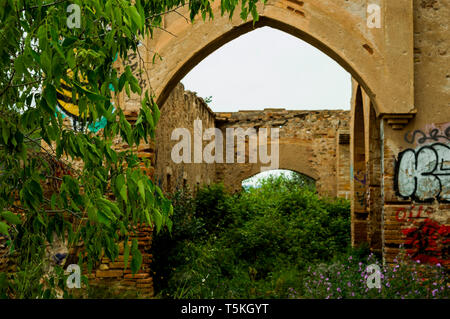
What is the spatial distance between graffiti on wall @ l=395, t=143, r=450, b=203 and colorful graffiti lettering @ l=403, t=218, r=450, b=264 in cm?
36

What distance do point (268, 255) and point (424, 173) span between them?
4457mm

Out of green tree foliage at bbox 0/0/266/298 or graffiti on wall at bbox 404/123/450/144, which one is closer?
green tree foliage at bbox 0/0/266/298

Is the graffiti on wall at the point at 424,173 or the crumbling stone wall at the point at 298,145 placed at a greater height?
the crumbling stone wall at the point at 298,145

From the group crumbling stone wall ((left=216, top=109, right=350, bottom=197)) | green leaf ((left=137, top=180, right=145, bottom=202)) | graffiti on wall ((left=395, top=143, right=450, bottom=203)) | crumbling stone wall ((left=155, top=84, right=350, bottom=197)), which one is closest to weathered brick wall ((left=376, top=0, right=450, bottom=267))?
graffiti on wall ((left=395, top=143, right=450, bottom=203))

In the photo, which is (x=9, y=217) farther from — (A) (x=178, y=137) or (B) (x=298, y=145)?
(B) (x=298, y=145)

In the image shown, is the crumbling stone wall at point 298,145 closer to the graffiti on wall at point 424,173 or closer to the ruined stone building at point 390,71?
the ruined stone building at point 390,71

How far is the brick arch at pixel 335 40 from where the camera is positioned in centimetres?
601

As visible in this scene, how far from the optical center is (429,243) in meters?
5.85

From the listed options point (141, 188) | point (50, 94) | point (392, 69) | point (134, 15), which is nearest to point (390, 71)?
point (392, 69)

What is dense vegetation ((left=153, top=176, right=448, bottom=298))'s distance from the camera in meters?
5.84

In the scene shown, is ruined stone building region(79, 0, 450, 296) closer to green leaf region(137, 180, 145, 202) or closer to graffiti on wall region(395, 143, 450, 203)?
graffiti on wall region(395, 143, 450, 203)

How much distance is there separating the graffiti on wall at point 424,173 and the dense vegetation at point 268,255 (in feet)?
3.03

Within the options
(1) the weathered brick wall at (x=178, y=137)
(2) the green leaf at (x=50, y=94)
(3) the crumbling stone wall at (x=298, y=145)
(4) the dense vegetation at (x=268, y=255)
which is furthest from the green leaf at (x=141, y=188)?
(3) the crumbling stone wall at (x=298, y=145)

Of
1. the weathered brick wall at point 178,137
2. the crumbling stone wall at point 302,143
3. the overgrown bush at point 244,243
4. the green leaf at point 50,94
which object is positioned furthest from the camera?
the crumbling stone wall at point 302,143
